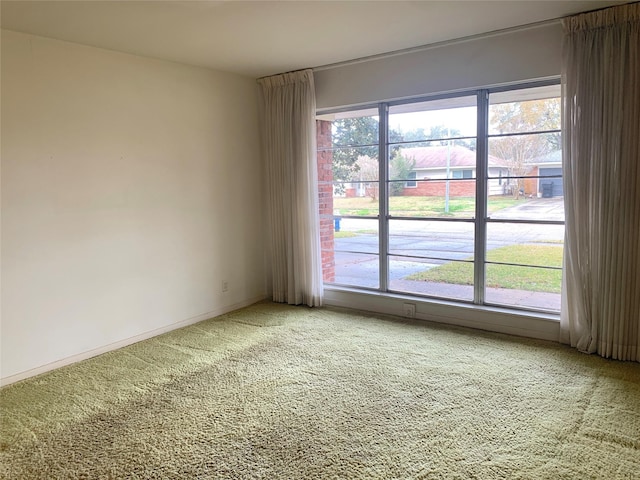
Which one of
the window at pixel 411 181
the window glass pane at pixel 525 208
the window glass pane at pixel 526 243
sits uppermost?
the window at pixel 411 181

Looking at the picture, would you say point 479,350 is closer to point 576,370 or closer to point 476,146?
point 576,370

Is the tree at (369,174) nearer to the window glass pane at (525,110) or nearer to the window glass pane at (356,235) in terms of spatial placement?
the window glass pane at (356,235)

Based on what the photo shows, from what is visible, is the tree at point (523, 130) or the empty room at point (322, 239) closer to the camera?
the empty room at point (322, 239)

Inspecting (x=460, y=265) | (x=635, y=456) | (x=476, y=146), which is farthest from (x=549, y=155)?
(x=635, y=456)

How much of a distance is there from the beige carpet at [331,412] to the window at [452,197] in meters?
0.64

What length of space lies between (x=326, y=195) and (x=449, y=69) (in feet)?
5.89

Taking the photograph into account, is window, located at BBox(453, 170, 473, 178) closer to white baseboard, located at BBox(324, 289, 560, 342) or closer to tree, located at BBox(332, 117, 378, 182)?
tree, located at BBox(332, 117, 378, 182)

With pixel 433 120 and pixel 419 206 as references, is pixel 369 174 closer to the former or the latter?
pixel 419 206

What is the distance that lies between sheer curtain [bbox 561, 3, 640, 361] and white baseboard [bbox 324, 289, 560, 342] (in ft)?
1.10

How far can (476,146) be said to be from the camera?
13.2 feet

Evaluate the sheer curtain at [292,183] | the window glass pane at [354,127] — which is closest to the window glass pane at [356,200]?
the sheer curtain at [292,183]

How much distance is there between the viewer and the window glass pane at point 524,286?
3.85 m

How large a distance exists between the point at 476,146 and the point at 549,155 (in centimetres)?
59

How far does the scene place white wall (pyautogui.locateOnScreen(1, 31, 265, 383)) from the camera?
3246mm
